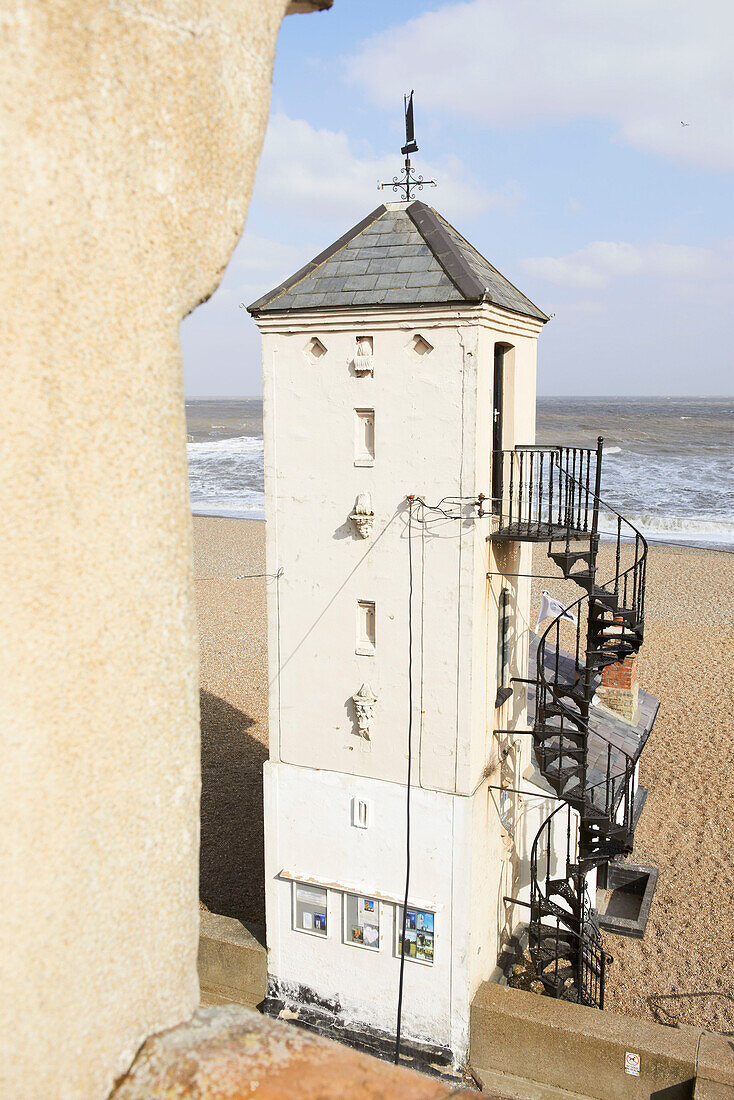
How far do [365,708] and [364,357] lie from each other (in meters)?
4.21

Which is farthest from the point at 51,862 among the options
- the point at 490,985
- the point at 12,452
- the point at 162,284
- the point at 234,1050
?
the point at 490,985

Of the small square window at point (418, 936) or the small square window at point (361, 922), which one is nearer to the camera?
the small square window at point (418, 936)

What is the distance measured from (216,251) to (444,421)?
8.68 metres

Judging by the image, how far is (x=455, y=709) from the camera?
10.9 metres

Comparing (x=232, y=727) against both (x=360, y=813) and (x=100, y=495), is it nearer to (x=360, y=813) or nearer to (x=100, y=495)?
(x=360, y=813)

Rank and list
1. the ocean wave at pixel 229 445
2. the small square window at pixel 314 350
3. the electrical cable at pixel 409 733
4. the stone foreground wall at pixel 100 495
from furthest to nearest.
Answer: the ocean wave at pixel 229 445
the small square window at pixel 314 350
the electrical cable at pixel 409 733
the stone foreground wall at pixel 100 495

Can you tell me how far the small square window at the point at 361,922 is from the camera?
37.0 feet

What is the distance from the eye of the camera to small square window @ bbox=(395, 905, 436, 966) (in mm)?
10938

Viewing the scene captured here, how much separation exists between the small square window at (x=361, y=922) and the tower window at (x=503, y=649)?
9.77 ft

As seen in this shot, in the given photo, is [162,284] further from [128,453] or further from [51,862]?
[51,862]

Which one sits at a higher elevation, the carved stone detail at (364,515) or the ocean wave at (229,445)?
the carved stone detail at (364,515)

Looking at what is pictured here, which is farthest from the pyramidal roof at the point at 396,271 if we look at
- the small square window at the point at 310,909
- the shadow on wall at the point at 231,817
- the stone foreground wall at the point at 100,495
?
the stone foreground wall at the point at 100,495

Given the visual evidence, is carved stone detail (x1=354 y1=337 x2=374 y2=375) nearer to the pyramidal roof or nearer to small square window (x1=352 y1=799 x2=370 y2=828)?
the pyramidal roof

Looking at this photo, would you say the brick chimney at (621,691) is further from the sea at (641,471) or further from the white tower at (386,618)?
the sea at (641,471)
